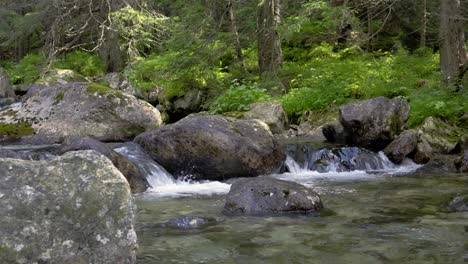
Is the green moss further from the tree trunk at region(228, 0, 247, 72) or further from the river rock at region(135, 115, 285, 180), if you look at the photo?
the tree trunk at region(228, 0, 247, 72)

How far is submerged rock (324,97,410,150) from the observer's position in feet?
37.3

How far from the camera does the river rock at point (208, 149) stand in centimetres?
941

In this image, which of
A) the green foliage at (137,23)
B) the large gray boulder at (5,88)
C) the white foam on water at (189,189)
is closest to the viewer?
the white foam on water at (189,189)

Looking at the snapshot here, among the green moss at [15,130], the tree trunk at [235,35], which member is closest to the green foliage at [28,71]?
the tree trunk at [235,35]

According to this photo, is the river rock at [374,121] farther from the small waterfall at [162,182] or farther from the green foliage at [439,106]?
the small waterfall at [162,182]

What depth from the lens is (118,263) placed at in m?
3.43

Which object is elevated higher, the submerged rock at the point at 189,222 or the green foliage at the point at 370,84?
the green foliage at the point at 370,84

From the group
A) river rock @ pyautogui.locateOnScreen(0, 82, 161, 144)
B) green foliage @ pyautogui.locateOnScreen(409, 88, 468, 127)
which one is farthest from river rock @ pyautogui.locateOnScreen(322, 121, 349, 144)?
river rock @ pyautogui.locateOnScreen(0, 82, 161, 144)

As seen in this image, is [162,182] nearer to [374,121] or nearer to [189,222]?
[189,222]

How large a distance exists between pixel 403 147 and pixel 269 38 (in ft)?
23.8

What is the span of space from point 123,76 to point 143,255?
53.3 feet

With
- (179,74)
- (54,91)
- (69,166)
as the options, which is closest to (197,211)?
(69,166)

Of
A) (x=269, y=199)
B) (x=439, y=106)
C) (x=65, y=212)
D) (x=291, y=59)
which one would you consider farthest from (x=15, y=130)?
(x=291, y=59)

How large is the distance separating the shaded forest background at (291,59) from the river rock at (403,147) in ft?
4.67
